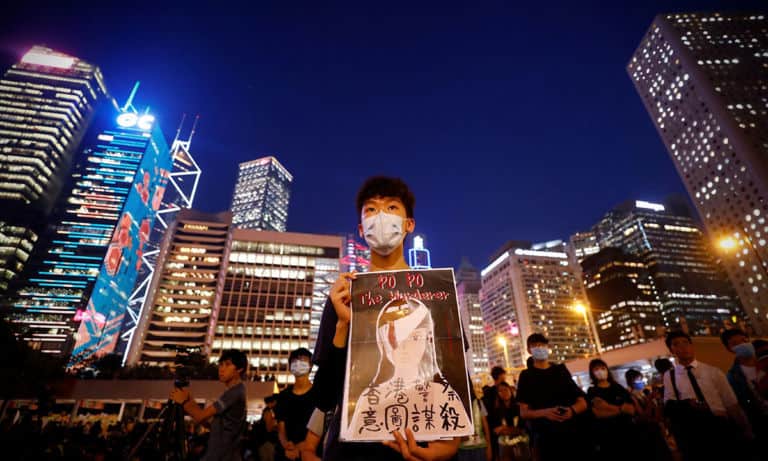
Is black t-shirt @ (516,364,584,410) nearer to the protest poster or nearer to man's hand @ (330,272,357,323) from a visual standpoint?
the protest poster

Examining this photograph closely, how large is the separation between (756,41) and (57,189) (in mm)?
188068

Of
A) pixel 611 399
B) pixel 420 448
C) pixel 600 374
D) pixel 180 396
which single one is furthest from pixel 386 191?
pixel 611 399

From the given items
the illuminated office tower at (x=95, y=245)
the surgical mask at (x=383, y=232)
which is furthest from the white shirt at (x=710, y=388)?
the illuminated office tower at (x=95, y=245)

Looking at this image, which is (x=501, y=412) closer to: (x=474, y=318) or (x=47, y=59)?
(x=474, y=318)

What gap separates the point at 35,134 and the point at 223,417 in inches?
5986

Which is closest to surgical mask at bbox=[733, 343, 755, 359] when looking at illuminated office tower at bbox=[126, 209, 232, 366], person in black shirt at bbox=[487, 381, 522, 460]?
person in black shirt at bbox=[487, 381, 522, 460]

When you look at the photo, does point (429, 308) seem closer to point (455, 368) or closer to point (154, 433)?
point (455, 368)

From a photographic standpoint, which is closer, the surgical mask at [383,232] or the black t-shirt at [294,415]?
the surgical mask at [383,232]

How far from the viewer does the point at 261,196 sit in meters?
182

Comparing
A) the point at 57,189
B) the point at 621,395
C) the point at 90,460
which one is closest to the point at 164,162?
the point at 57,189

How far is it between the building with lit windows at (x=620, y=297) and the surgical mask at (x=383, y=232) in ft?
453

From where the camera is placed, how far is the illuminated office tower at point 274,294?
7262cm

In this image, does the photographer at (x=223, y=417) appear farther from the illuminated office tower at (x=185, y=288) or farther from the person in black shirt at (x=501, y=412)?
the illuminated office tower at (x=185, y=288)

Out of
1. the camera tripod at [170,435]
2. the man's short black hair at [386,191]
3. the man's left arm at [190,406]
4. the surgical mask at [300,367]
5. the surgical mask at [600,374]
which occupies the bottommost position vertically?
→ the camera tripod at [170,435]
